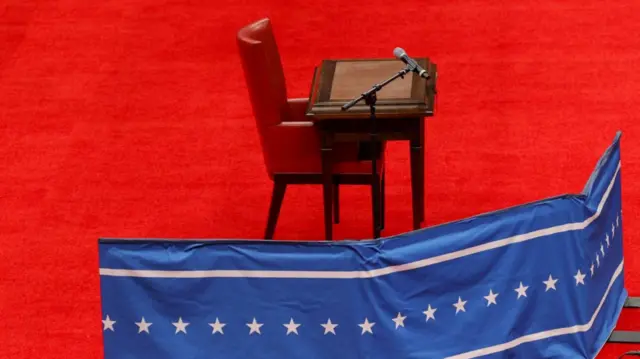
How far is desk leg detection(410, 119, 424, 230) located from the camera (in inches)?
231

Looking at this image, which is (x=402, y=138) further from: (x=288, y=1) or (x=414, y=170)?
(x=288, y=1)

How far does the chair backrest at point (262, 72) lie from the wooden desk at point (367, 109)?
0.70 ft

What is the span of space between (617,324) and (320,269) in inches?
65.1

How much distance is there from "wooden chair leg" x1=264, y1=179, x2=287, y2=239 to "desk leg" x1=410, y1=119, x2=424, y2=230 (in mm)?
663

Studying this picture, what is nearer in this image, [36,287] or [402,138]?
[402,138]

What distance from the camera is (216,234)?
671 cm

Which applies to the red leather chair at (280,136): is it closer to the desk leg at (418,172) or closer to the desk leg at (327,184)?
the desk leg at (327,184)

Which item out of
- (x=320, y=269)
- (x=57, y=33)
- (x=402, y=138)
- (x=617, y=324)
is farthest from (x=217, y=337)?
(x=57, y=33)

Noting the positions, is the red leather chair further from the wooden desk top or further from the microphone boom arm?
the microphone boom arm

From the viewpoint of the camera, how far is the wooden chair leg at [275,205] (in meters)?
6.25

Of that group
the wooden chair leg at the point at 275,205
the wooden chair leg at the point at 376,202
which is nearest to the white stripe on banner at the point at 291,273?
the wooden chair leg at the point at 376,202

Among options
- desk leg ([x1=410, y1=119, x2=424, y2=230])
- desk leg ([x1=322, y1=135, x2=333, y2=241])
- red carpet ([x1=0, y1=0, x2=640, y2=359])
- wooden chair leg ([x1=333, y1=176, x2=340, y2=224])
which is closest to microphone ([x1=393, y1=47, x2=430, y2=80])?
desk leg ([x1=410, y1=119, x2=424, y2=230])

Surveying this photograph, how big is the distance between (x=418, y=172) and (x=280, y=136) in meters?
0.70

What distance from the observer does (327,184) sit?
19.9 ft
